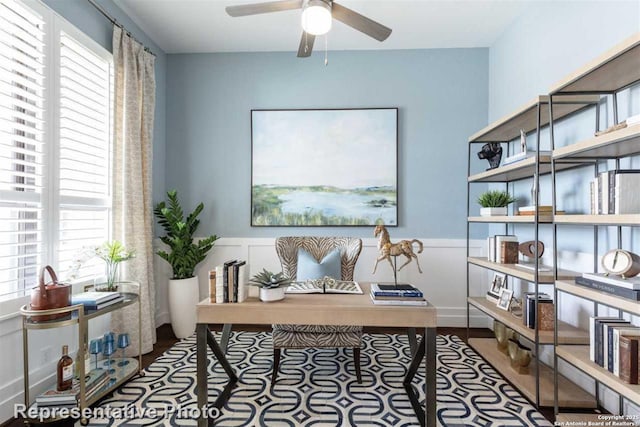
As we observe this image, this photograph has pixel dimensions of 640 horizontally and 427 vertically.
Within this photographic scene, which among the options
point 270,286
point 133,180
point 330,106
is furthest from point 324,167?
point 270,286

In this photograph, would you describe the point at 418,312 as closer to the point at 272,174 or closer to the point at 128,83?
the point at 272,174

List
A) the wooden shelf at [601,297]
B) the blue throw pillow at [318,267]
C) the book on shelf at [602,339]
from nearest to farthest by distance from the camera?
the wooden shelf at [601,297]
the book on shelf at [602,339]
the blue throw pillow at [318,267]

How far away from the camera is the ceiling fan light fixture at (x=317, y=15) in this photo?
5.96ft

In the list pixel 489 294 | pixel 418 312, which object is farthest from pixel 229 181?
pixel 489 294

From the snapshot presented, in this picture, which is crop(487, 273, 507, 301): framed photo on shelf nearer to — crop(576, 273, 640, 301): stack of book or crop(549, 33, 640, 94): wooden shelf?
crop(576, 273, 640, 301): stack of book

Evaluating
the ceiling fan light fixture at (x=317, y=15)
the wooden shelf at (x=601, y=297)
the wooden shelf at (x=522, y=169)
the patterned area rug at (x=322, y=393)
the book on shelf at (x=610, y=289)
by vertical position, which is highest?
the ceiling fan light fixture at (x=317, y=15)

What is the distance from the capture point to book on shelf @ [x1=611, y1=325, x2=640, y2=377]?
1563 mm

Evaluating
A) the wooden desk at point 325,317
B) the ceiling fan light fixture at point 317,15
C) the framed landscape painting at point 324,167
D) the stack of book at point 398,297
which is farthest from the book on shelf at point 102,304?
the ceiling fan light fixture at point 317,15

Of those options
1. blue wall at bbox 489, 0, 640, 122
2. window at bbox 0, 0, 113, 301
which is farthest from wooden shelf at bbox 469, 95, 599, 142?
window at bbox 0, 0, 113, 301

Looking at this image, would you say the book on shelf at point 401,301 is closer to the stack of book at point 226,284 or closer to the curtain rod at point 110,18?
the stack of book at point 226,284

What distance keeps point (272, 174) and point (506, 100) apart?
2530 millimetres

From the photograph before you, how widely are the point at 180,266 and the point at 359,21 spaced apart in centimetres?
268

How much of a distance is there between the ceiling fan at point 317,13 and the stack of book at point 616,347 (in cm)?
212

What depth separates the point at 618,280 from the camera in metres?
1.55
